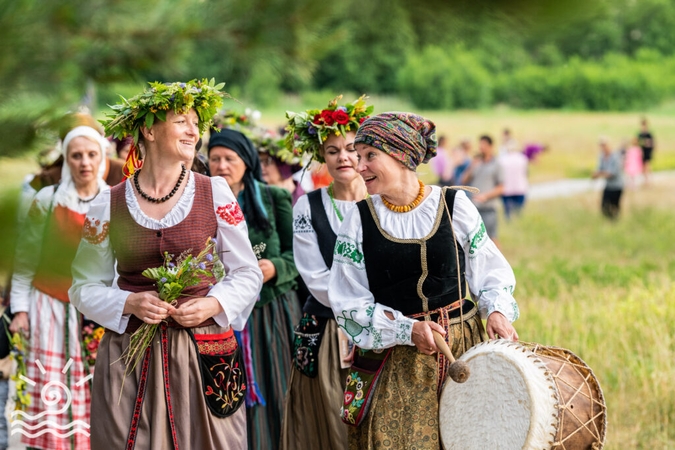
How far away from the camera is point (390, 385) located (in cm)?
416

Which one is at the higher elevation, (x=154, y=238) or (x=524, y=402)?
(x=154, y=238)

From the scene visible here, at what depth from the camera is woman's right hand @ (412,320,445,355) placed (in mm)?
3938

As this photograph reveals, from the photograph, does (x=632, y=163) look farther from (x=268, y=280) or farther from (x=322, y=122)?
(x=322, y=122)

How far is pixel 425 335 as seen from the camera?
13.0 feet

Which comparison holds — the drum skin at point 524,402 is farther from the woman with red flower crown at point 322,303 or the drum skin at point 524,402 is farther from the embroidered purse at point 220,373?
the woman with red flower crown at point 322,303

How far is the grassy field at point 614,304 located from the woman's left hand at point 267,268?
221cm

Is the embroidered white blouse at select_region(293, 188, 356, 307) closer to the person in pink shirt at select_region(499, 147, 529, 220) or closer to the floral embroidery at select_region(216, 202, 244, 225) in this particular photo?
the floral embroidery at select_region(216, 202, 244, 225)

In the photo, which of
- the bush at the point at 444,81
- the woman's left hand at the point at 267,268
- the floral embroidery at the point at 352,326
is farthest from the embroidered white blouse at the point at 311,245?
the bush at the point at 444,81

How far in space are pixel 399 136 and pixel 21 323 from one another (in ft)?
9.93

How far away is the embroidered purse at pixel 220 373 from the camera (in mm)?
4340

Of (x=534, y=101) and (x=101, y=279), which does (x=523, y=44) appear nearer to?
→ (x=101, y=279)

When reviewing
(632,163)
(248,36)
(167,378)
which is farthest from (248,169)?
(632,163)

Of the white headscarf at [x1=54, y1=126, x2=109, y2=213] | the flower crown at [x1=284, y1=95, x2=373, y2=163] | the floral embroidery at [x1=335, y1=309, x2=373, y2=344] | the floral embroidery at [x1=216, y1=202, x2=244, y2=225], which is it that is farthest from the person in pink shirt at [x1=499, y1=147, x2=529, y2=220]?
the floral embroidery at [x1=335, y1=309, x2=373, y2=344]

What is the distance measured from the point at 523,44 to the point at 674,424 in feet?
13.7
